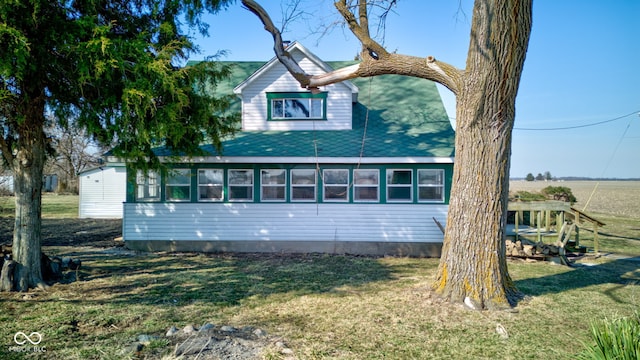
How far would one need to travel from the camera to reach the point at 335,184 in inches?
479

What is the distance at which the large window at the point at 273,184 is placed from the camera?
12273 millimetres

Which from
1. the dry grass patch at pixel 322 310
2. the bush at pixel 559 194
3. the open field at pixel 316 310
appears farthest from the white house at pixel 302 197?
the bush at pixel 559 194

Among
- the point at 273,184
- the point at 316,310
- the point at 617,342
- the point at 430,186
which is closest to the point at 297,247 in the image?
the point at 273,184

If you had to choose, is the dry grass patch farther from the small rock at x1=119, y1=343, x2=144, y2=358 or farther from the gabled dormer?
the gabled dormer

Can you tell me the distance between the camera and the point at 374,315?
6.05 m

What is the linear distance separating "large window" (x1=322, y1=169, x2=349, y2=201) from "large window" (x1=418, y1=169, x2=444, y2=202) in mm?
2299

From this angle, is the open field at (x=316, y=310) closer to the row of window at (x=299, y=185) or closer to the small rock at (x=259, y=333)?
the small rock at (x=259, y=333)

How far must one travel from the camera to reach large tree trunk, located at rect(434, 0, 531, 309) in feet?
20.6

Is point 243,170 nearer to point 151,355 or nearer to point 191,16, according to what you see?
point 191,16

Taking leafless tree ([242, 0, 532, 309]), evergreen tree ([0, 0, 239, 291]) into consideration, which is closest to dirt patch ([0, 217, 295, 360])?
leafless tree ([242, 0, 532, 309])

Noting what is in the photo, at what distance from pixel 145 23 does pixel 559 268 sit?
11.9 m

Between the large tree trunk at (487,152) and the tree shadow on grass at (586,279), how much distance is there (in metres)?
1.54

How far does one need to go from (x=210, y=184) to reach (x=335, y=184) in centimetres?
401

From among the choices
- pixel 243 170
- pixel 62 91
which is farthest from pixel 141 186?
pixel 62 91
